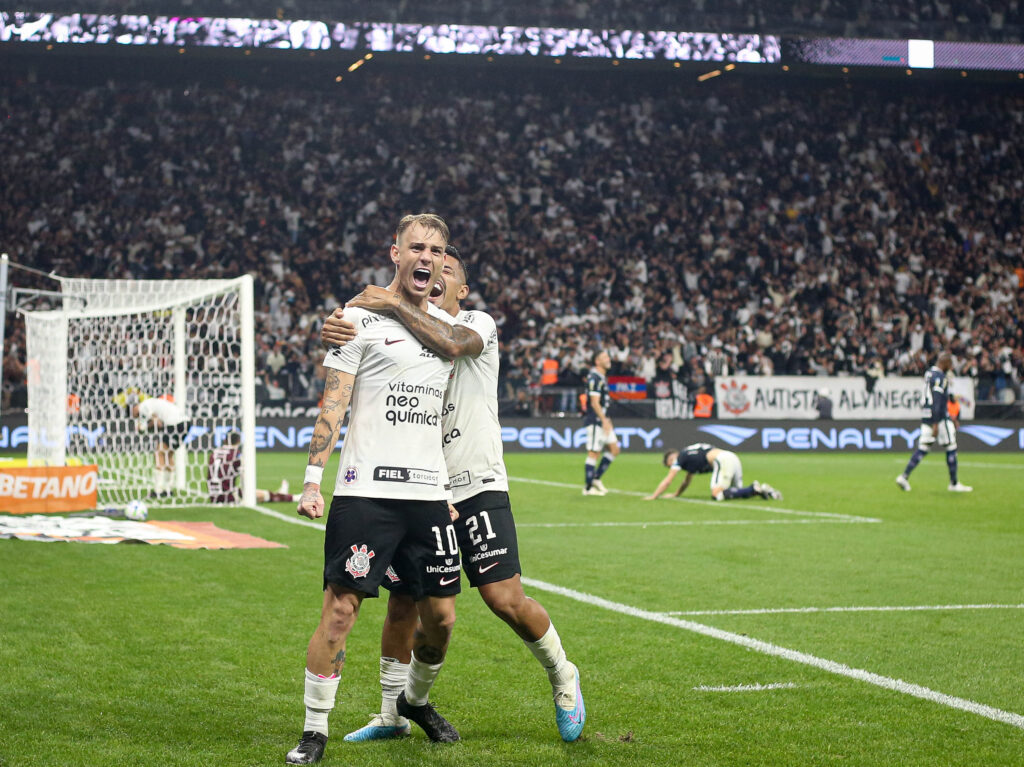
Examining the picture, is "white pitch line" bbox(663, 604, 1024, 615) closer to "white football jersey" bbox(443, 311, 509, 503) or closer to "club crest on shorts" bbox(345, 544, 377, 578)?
"white football jersey" bbox(443, 311, 509, 503)

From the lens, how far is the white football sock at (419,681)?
504 cm

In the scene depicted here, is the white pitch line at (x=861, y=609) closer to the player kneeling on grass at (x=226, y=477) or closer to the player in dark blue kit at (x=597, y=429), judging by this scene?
the player kneeling on grass at (x=226, y=477)

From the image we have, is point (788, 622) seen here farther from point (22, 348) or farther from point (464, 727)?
point (22, 348)

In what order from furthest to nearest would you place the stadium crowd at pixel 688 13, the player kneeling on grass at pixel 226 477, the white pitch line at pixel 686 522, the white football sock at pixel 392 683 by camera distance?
the stadium crowd at pixel 688 13 < the player kneeling on grass at pixel 226 477 < the white pitch line at pixel 686 522 < the white football sock at pixel 392 683

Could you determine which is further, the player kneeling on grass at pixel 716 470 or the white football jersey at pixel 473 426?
the player kneeling on grass at pixel 716 470

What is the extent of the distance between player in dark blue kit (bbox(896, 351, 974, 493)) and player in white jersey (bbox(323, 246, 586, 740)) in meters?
15.0

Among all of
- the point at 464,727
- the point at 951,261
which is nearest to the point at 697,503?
the point at 464,727

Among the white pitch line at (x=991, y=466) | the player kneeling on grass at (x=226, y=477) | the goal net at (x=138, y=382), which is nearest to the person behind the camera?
the goal net at (x=138, y=382)

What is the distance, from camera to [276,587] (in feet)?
29.5

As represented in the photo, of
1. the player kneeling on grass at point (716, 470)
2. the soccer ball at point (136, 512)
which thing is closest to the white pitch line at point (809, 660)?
the soccer ball at point (136, 512)

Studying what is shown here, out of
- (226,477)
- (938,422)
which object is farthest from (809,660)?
(938,422)

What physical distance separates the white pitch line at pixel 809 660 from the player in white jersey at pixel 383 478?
2.41 m

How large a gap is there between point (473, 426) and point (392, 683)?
1.10m

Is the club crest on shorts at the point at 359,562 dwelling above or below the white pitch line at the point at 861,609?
above
